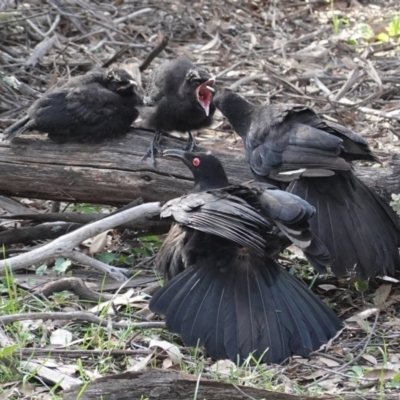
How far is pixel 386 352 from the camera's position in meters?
4.99

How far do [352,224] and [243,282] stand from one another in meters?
1.00

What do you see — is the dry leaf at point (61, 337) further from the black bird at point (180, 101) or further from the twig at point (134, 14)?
the twig at point (134, 14)

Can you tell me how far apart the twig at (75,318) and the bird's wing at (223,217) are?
24.4 inches

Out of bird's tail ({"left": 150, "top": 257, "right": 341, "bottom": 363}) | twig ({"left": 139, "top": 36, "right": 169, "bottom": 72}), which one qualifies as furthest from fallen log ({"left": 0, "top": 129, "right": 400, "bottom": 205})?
twig ({"left": 139, "top": 36, "right": 169, "bottom": 72})

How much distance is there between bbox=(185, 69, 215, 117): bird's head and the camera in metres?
7.29

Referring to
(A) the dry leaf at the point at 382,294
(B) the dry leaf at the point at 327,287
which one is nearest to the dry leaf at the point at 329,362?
(A) the dry leaf at the point at 382,294

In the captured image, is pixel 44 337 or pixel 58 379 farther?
pixel 44 337

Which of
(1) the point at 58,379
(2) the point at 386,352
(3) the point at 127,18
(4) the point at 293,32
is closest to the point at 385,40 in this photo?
(4) the point at 293,32

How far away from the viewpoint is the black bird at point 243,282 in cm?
480

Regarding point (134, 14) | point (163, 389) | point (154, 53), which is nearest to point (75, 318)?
point (163, 389)

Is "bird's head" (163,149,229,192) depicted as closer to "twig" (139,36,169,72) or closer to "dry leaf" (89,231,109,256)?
"dry leaf" (89,231,109,256)

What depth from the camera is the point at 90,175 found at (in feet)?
21.3

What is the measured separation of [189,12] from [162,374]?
338 inches

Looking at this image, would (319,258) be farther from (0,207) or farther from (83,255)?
(0,207)
